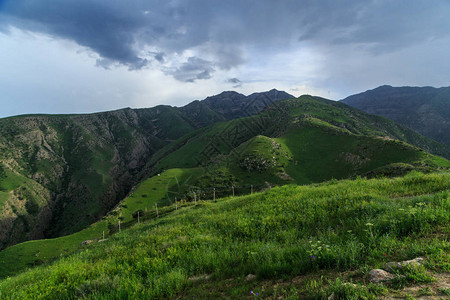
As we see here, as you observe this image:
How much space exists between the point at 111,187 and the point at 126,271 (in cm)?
19108

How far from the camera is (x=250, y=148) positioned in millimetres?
97938

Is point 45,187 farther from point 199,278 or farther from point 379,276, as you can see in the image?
point 379,276

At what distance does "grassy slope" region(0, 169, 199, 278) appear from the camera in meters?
54.7

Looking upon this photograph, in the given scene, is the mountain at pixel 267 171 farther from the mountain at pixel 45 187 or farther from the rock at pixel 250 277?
the mountain at pixel 45 187

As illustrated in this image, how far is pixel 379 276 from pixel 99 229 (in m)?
85.9

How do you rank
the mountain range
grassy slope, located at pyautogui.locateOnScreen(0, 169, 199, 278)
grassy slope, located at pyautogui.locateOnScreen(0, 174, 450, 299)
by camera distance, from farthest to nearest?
the mountain range → grassy slope, located at pyautogui.locateOnScreen(0, 169, 199, 278) → grassy slope, located at pyautogui.locateOnScreen(0, 174, 450, 299)

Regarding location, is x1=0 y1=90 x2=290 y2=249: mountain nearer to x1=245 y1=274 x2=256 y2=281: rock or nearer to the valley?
the valley

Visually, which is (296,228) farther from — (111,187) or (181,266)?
(111,187)

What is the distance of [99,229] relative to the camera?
70.6 metres

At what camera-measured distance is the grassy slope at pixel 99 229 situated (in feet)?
179

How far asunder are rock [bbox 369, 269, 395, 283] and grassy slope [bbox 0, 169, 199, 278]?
36784 mm

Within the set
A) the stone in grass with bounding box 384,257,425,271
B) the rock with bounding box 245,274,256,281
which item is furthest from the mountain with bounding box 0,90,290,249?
the stone in grass with bounding box 384,257,425,271

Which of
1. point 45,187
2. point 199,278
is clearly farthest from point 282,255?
point 45,187

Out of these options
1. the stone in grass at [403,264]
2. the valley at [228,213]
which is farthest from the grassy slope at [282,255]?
the stone in grass at [403,264]
